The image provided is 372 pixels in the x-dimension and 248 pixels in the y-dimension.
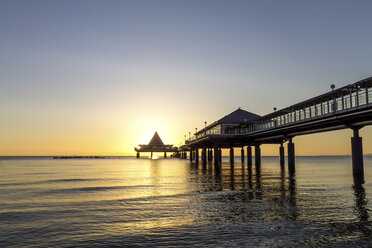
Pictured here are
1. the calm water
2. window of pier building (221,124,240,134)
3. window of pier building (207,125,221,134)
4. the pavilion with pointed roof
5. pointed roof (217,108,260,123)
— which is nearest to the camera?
the calm water

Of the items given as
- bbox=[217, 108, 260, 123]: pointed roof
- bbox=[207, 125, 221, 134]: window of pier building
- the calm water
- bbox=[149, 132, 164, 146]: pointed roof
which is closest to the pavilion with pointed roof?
bbox=[149, 132, 164, 146]: pointed roof

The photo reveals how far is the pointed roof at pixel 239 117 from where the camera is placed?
3275 inches

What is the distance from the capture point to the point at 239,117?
84.7 m

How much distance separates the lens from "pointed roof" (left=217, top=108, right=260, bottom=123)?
83.2 m

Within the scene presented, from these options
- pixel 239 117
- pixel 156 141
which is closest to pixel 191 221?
pixel 239 117

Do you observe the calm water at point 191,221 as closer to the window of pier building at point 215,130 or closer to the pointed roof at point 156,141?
the window of pier building at point 215,130

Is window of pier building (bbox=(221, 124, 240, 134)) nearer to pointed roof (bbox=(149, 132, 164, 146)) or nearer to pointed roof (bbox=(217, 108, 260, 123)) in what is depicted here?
pointed roof (bbox=(217, 108, 260, 123))

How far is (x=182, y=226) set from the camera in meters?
14.3

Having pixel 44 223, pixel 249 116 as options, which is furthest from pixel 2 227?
pixel 249 116

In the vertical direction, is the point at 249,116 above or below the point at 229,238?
above

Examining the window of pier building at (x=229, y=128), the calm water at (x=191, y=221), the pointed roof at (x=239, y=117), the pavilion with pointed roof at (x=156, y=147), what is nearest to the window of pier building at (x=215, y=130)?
the window of pier building at (x=229, y=128)

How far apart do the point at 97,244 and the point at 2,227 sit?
629cm

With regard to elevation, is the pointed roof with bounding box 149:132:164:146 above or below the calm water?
above

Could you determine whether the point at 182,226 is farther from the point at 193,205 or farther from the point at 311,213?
the point at 311,213
